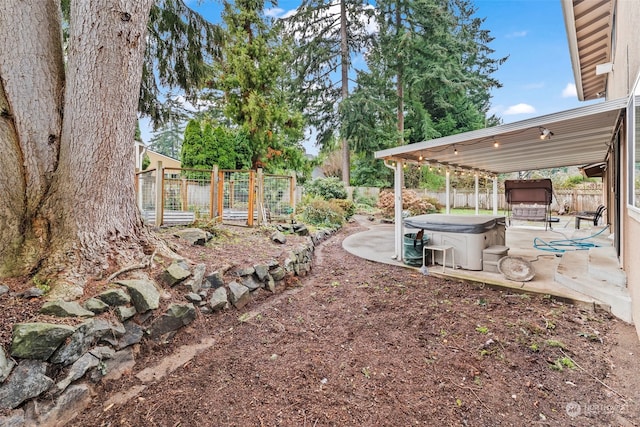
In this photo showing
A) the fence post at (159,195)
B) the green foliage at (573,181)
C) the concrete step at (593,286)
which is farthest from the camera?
the green foliage at (573,181)

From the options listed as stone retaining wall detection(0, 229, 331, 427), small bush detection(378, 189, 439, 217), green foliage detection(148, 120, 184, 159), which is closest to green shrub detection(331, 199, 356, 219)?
small bush detection(378, 189, 439, 217)

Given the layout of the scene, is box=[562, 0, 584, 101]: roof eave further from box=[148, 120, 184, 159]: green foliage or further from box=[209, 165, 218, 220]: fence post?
box=[148, 120, 184, 159]: green foliage

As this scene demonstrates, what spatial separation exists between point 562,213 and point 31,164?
1755cm

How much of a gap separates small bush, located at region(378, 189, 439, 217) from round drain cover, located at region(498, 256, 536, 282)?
719 cm

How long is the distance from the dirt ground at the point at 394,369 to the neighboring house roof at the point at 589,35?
4.36m

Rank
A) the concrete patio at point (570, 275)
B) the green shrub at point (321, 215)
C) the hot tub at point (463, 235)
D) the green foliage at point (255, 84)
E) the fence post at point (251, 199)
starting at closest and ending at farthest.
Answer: the concrete patio at point (570, 275) → the hot tub at point (463, 235) → the fence post at point (251, 199) → the green shrub at point (321, 215) → the green foliage at point (255, 84)

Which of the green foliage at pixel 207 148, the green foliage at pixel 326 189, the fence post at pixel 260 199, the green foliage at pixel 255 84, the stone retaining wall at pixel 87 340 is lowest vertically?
the stone retaining wall at pixel 87 340

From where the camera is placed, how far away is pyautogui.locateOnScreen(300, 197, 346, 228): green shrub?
9.91 m

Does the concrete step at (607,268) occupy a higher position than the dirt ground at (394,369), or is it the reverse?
the concrete step at (607,268)

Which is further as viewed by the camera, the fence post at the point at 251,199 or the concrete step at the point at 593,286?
the fence post at the point at 251,199

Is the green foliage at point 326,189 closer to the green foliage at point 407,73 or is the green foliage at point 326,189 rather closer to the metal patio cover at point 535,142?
the green foliage at point 407,73

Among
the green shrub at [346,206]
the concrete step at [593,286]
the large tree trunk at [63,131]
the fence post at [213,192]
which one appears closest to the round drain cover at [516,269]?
the concrete step at [593,286]

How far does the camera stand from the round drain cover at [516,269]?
4.15m

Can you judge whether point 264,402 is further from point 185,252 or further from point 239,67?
point 239,67
